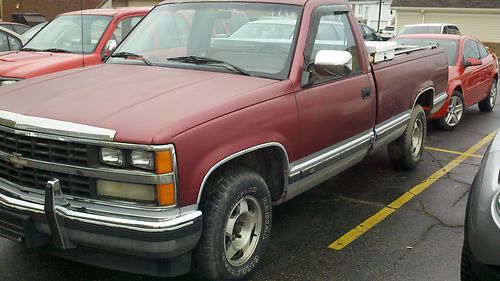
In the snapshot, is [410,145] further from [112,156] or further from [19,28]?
[19,28]

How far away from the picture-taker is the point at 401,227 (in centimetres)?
461

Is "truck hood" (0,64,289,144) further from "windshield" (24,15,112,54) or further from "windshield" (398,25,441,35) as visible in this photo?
"windshield" (398,25,441,35)

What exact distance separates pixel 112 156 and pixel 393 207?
3.15 metres

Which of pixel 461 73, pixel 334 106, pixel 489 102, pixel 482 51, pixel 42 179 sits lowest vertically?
pixel 489 102

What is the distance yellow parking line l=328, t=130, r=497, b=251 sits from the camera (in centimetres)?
431

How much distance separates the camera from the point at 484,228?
2752 mm

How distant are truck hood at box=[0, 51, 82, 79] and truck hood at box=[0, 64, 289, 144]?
261cm

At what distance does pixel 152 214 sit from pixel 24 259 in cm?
→ 160

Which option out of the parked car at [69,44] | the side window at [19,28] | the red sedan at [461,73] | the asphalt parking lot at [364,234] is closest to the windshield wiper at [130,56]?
the asphalt parking lot at [364,234]

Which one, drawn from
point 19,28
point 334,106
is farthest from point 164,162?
point 19,28

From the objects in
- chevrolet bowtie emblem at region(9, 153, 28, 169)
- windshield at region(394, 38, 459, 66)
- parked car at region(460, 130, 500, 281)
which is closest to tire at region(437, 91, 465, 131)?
windshield at region(394, 38, 459, 66)

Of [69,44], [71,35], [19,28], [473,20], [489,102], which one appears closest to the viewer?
[69,44]

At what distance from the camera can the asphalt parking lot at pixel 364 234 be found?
147 inches

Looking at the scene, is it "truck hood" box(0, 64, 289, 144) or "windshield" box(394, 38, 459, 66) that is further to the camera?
"windshield" box(394, 38, 459, 66)
